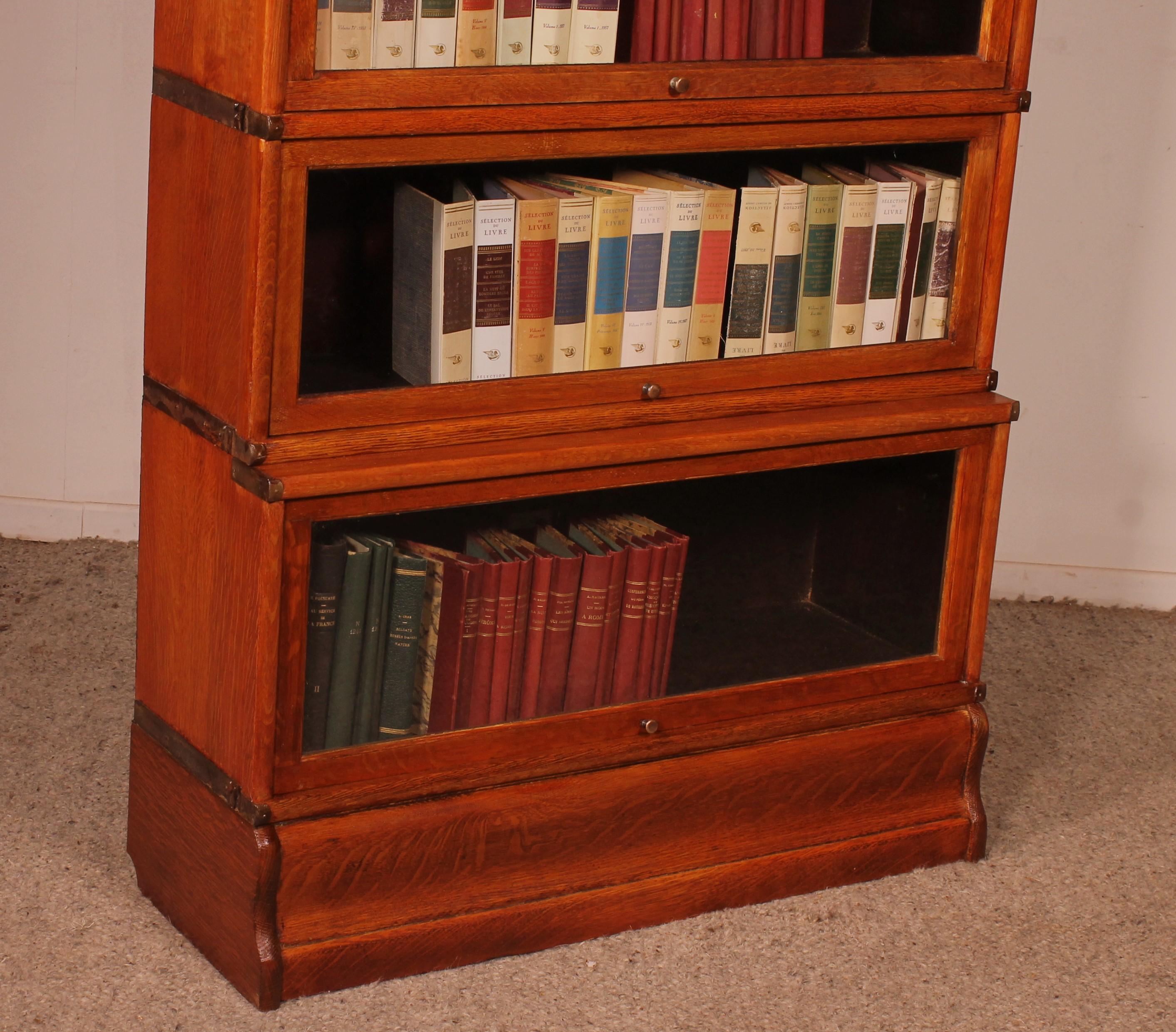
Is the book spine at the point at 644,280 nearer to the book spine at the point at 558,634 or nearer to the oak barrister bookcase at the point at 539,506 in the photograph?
the oak barrister bookcase at the point at 539,506

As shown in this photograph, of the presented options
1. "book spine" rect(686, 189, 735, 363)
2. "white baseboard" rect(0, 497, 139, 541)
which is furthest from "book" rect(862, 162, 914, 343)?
"white baseboard" rect(0, 497, 139, 541)

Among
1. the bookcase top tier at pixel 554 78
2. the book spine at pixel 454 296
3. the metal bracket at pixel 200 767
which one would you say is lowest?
the metal bracket at pixel 200 767

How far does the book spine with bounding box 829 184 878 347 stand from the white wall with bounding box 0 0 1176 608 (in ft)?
3.66

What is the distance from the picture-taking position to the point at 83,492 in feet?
11.2

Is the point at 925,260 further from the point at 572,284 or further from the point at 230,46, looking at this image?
the point at 230,46

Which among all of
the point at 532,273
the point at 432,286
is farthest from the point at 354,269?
the point at 532,273

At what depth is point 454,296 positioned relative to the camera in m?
1.94

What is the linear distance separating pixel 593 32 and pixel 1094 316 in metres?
1.70

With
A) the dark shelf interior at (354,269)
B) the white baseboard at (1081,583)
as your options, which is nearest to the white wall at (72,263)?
the dark shelf interior at (354,269)

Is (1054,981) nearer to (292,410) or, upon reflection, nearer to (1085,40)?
(292,410)

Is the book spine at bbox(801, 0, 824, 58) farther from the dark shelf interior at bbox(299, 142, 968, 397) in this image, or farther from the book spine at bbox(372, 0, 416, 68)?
the book spine at bbox(372, 0, 416, 68)

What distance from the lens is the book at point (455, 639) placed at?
2.04 m

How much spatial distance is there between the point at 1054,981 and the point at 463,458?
103cm

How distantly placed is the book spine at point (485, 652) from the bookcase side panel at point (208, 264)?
391 millimetres
